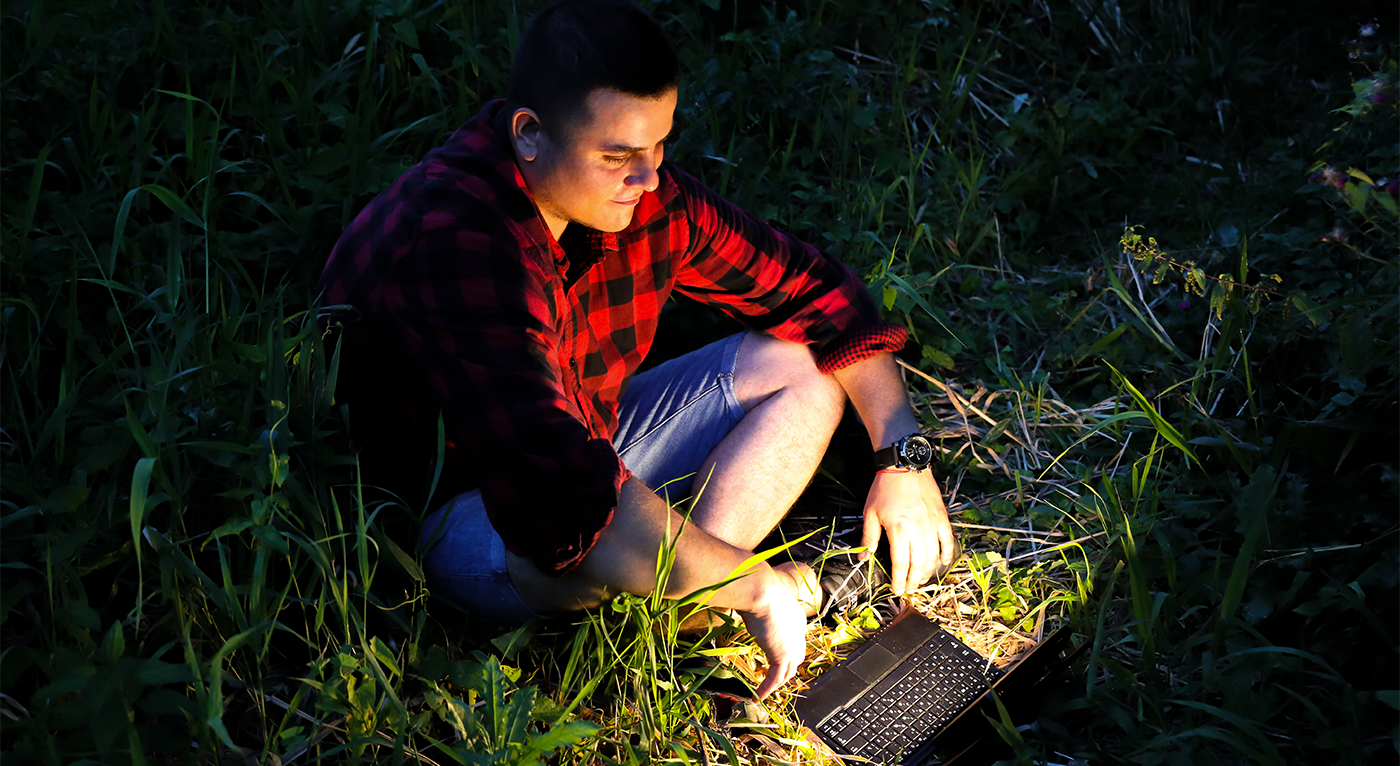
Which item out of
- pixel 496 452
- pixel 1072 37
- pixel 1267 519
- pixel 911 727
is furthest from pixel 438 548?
pixel 1072 37

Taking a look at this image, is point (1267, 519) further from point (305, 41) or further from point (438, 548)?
point (305, 41)

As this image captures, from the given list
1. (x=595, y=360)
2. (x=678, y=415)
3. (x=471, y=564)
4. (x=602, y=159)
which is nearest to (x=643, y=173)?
(x=602, y=159)

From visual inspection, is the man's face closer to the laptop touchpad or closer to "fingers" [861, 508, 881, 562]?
"fingers" [861, 508, 881, 562]

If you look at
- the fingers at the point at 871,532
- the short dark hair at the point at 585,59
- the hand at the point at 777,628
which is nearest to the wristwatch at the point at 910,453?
the fingers at the point at 871,532

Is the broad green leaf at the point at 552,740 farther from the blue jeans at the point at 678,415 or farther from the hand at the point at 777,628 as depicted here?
the blue jeans at the point at 678,415

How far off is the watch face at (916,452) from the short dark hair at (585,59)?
1130 mm

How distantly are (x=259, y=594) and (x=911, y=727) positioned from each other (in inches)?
54.3

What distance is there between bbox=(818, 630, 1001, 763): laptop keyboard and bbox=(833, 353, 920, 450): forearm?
0.57m

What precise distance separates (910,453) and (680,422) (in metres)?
0.61

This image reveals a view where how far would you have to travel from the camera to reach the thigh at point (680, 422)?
2734 mm

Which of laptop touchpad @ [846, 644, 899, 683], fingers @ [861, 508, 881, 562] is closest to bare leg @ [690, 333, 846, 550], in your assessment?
fingers @ [861, 508, 881, 562]

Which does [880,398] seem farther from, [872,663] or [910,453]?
[872,663]

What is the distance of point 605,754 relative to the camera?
7.05 ft

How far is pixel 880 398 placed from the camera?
9.02 ft
